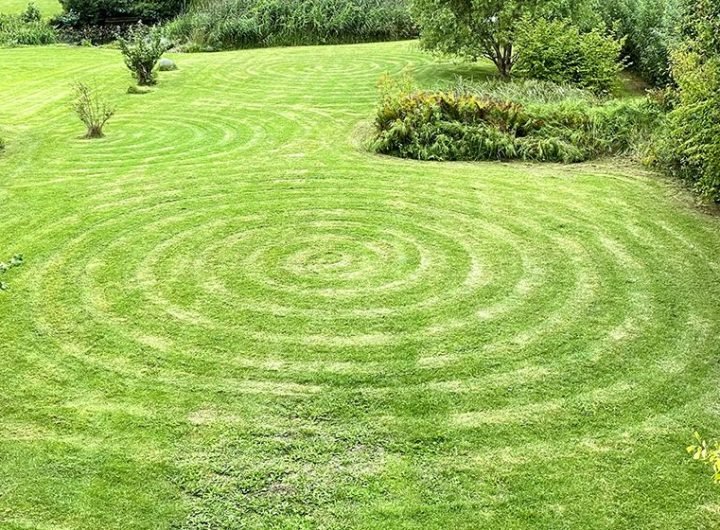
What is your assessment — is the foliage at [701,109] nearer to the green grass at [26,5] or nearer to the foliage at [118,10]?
the foliage at [118,10]

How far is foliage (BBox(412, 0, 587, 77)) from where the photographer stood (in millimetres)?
19438

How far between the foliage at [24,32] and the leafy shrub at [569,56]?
23.7m

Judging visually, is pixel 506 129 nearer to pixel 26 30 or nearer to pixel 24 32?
pixel 24 32

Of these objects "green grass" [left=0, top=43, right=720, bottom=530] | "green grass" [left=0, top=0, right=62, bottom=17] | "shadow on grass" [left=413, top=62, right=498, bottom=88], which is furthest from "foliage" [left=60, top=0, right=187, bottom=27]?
"green grass" [left=0, top=43, right=720, bottom=530]

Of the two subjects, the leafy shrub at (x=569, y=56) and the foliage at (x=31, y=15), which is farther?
the foliage at (x=31, y=15)

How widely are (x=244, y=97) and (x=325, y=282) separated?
12063 mm

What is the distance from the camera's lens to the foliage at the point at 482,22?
19.4 metres

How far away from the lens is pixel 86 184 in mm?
12898

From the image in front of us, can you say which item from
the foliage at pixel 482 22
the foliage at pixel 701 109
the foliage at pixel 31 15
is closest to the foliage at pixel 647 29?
the foliage at pixel 482 22

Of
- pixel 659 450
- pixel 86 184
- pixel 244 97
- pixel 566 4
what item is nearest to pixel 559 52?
pixel 566 4

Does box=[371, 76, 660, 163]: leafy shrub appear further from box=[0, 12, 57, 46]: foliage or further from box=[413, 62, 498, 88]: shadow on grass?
box=[0, 12, 57, 46]: foliage

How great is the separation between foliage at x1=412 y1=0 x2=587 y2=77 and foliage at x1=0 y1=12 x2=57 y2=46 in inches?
780

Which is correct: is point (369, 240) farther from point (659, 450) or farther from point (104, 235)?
point (659, 450)

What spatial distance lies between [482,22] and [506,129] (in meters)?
6.20
